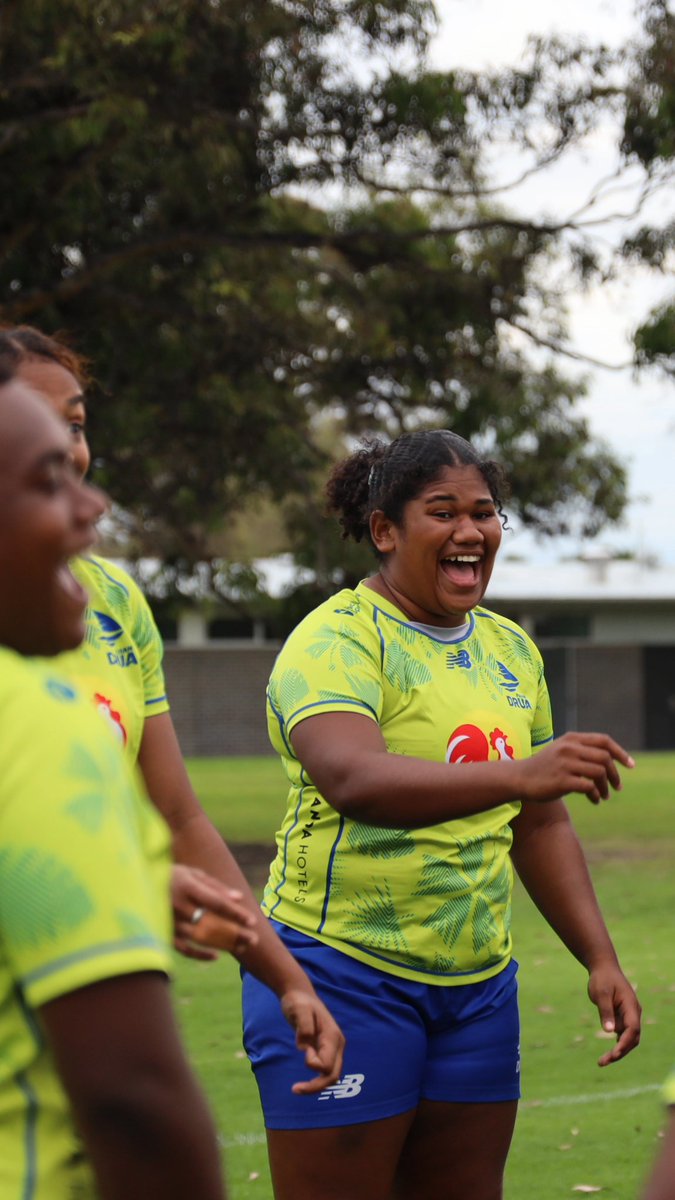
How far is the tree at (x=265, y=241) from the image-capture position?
42.4 feet

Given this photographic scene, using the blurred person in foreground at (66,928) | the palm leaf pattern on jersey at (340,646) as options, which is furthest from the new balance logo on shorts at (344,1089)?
the blurred person in foreground at (66,928)

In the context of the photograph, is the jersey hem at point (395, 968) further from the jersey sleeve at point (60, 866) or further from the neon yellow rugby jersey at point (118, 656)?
the jersey sleeve at point (60, 866)

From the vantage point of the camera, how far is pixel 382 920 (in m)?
3.59

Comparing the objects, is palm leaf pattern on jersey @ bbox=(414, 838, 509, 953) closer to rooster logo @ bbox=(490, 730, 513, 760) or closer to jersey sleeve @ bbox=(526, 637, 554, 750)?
rooster logo @ bbox=(490, 730, 513, 760)

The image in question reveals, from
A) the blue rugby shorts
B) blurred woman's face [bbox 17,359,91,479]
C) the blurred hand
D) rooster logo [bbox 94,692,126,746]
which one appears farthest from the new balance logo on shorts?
blurred woman's face [bbox 17,359,91,479]

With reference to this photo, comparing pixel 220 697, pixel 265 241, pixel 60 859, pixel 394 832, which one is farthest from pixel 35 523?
pixel 220 697

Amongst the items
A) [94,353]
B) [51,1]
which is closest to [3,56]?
[51,1]

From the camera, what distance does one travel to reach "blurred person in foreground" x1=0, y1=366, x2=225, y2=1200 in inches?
56.8

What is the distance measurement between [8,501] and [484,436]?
15.4 meters

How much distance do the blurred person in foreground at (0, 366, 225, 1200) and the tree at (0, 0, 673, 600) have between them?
10728mm

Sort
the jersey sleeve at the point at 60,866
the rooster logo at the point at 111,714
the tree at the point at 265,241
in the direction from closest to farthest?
the jersey sleeve at the point at 60,866, the rooster logo at the point at 111,714, the tree at the point at 265,241

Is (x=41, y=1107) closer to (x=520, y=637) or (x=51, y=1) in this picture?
(x=520, y=637)

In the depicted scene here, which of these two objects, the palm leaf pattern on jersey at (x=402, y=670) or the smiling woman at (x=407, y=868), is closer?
the smiling woman at (x=407, y=868)

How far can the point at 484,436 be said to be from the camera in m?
16.8
